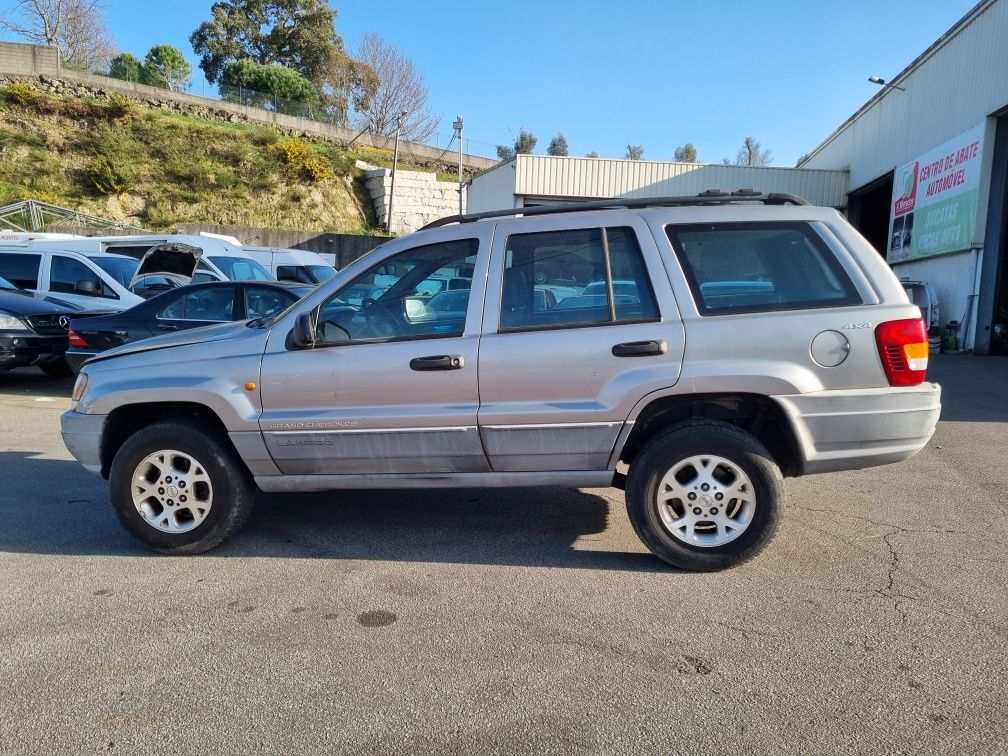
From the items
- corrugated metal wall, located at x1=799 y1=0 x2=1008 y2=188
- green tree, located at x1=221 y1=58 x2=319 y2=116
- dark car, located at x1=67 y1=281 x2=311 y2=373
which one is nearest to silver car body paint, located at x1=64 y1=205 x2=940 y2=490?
dark car, located at x1=67 y1=281 x2=311 y2=373

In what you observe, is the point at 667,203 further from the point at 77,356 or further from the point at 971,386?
the point at 971,386

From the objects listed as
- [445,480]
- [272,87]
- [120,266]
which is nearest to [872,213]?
[120,266]

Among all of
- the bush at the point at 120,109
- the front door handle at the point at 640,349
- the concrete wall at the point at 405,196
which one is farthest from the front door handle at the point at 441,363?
the bush at the point at 120,109

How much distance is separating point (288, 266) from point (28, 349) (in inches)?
270

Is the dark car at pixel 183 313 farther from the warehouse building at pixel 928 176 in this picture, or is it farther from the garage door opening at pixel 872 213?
the garage door opening at pixel 872 213

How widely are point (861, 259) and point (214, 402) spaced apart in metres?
3.62

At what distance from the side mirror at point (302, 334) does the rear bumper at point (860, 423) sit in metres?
2.52

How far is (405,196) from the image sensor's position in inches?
1700

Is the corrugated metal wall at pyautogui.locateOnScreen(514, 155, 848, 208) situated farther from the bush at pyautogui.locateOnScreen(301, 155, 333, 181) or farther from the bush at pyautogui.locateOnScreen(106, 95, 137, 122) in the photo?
the bush at pyautogui.locateOnScreen(106, 95, 137, 122)

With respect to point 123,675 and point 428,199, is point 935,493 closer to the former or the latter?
point 123,675

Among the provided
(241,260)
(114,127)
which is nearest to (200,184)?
(114,127)

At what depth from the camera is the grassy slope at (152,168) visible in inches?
1320

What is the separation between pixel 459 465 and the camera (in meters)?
4.11

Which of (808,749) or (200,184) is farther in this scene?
(200,184)
